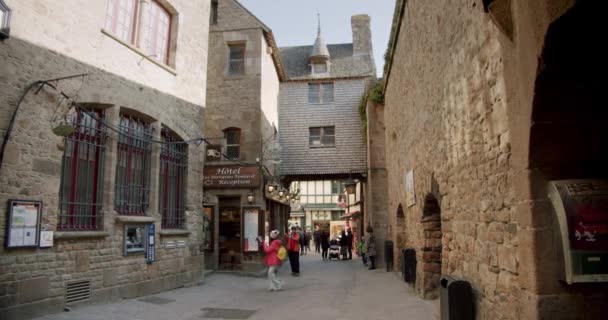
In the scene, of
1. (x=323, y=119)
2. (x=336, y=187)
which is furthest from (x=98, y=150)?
(x=336, y=187)

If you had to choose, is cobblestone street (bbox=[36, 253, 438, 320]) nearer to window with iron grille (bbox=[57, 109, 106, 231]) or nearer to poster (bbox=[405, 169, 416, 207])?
window with iron grille (bbox=[57, 109, 106, 231])

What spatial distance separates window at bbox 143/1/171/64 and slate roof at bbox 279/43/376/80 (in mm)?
10283

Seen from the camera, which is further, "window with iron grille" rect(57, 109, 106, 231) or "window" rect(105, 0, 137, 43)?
"window" rect(105, 0, 137, 43)

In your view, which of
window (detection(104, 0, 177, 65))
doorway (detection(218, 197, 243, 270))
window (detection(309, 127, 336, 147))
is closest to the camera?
window (detection(104, 0, 177, 65))

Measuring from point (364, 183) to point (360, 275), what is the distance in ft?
23.2

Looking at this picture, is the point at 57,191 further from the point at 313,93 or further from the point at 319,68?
the point at 319,68

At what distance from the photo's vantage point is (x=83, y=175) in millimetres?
8438

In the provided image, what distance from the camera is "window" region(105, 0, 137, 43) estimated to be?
30.0 ft

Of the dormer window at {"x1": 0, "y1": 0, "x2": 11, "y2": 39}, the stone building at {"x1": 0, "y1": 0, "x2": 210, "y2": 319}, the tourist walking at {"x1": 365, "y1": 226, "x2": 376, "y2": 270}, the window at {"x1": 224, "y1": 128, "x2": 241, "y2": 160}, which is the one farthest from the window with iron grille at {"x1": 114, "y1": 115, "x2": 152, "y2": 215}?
the tourist walking at {"x1": 365, "y1": 226, "x2": 376, "y2": 270}

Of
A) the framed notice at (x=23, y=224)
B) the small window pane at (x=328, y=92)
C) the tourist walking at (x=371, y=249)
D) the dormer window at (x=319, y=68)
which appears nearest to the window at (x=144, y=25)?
the framed notice at (x=23, y=224)

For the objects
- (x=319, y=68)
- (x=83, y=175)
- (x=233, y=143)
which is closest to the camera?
(x=83, y=175)

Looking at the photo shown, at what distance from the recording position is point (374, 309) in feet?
26.8

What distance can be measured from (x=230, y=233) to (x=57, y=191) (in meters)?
8.67

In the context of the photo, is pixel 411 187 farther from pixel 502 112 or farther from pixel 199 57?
pixel 199 57
